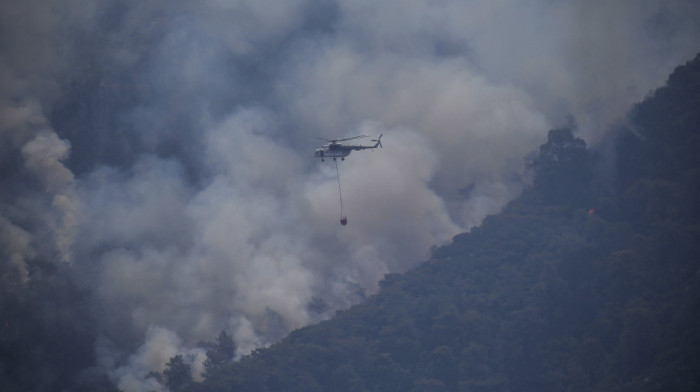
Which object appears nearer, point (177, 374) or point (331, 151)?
point (331, 151)

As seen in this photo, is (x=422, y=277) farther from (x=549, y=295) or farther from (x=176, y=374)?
(x=176, y=374)

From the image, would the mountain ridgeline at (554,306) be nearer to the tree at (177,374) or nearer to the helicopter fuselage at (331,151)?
the tree at (177,374)

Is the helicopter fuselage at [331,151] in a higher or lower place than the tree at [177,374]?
higher

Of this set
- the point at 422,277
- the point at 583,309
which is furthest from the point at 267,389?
the point at 583,309

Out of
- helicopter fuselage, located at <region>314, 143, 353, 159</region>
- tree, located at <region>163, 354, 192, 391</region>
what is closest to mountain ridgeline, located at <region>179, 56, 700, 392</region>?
tree, located at <region>163, 354, 192, 391</region>

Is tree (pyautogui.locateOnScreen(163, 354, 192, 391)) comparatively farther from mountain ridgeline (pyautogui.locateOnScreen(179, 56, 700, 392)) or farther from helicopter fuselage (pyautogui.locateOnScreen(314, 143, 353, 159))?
helicopter fuselage (pyautogui.locateOnScreen(314, 143, 353, 159))

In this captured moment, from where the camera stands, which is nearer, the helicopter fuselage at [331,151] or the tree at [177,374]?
the helicopter fuselage at [331,151]

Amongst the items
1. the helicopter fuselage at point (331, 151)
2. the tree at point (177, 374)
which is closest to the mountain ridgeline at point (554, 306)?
the tree at point (177, 374)

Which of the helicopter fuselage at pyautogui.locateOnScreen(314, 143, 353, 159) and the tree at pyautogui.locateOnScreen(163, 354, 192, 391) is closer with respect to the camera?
the helicopter fuselage at pyautogui.locateOnScreen(314, 143, 353, 159)
